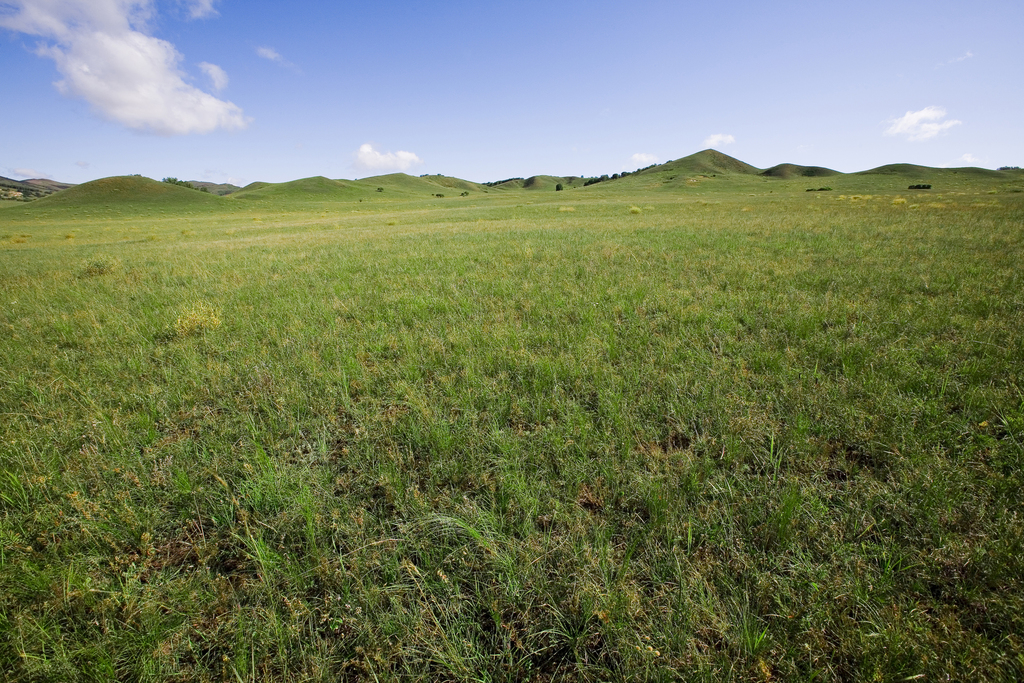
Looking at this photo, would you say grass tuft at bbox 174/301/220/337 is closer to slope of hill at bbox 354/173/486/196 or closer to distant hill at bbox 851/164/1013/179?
distant hill at bbox 851/164/1013/179

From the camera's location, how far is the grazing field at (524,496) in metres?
1.86

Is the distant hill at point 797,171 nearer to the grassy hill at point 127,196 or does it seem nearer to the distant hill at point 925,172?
the distant hill at point 925,172

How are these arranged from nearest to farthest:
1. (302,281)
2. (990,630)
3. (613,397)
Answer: (990,630) → (613,397) → (302,281)

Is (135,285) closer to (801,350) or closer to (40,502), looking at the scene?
(40,502)

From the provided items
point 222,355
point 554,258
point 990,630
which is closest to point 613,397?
point 990,630

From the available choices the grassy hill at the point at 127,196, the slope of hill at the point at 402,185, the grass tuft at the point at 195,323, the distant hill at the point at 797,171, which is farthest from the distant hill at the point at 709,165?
the grass tuft at the point at 195,323

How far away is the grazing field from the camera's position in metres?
1.86

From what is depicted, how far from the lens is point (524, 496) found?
2648mm

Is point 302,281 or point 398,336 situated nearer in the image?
point 398,336

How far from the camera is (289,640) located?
192cm

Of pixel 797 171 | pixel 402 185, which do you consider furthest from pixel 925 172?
pixel 402 185

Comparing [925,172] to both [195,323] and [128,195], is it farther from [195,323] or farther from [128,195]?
[128,195]

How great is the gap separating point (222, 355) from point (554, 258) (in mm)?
8150

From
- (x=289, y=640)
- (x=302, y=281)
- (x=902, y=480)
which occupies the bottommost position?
(x=289, y=640)
